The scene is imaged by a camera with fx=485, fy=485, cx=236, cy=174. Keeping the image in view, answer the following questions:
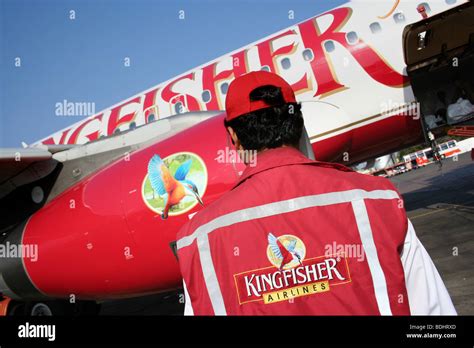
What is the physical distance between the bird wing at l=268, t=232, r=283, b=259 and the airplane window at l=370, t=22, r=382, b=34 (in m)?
7.84

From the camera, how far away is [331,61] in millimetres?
8438

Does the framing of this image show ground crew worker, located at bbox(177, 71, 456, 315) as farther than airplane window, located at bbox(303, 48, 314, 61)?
No

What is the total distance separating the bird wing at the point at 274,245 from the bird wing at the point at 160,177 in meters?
3.99

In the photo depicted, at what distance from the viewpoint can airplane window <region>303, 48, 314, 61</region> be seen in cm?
873

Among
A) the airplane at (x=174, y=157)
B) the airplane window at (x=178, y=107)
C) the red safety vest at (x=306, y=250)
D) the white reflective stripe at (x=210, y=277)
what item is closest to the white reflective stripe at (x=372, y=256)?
the red safety vest at (x=306, y=250)

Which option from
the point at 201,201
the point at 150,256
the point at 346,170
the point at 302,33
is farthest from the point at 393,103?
the point at 346,170

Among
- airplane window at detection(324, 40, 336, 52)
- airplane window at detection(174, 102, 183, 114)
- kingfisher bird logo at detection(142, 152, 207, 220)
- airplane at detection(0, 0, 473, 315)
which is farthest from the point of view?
airplane window at detection(174, 102, 183, 114)

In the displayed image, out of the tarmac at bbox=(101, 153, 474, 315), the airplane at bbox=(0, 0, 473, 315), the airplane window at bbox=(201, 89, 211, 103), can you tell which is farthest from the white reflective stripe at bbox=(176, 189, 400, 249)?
the airplane window at bbox=(201, 89, 211, 103)

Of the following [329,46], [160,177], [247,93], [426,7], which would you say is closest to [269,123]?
[247,93]

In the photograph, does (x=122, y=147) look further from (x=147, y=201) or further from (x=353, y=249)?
(x=353, y=249)

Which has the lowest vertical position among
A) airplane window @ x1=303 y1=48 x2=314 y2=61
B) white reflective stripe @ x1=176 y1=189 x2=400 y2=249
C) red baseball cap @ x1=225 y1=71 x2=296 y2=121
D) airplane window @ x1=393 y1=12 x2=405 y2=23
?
white reflective stripe @ x1=176 y1=189 x2=400 y2=249

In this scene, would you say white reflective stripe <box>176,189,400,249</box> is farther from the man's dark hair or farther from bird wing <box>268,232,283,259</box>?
the man's dark hair

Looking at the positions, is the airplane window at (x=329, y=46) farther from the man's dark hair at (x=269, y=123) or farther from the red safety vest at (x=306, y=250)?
the red safety vest at (x=306, y=250)

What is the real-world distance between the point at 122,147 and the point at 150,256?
168 cm
